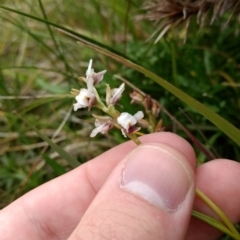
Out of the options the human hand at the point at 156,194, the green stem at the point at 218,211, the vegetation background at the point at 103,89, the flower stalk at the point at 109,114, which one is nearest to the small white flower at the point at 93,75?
the flower stalk at the point at 109,114

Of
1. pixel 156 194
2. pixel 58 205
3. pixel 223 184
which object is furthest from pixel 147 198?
pixel 58 205

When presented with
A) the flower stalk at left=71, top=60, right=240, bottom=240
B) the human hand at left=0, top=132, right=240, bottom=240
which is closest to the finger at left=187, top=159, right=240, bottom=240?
the human hand at left=0, top=132, right=240, bottom=240

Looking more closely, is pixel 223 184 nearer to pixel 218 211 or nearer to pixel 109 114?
pixel 218 211

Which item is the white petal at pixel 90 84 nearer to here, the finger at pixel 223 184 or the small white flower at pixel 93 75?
the small white flower at pixel 93 75

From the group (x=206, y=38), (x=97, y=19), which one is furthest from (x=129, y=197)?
(x=97, y=19)

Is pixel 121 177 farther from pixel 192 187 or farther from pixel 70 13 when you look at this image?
pixel 70 13

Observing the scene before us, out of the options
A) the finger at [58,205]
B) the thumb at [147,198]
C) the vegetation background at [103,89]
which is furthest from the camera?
the vegetation background at [103,89]
